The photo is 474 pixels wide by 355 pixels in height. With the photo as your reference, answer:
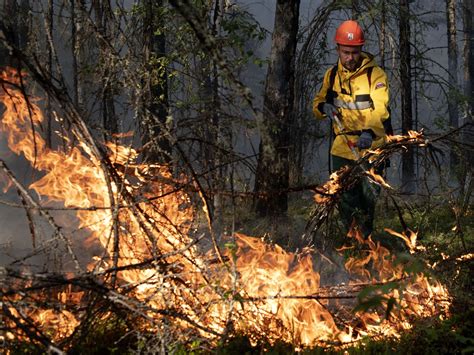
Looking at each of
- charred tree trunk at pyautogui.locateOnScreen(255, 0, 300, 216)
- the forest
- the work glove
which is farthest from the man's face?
charred tree trunk at pyautogui.locateOnScreen(255, 0, 300, 216)

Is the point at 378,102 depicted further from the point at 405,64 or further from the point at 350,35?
the point at 405,64

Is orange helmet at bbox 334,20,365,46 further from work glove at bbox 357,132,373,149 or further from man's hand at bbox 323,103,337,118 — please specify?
work glove at bbox 357,132,373,149

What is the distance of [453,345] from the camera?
14.2ft

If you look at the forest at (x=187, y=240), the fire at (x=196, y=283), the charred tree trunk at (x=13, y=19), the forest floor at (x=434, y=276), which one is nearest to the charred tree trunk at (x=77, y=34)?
the forest at (x=187, y=240)

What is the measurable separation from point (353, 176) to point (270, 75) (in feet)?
9.42

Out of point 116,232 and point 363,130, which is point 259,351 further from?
point 363,130

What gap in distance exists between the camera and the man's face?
246 inches

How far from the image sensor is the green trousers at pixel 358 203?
21.6ft

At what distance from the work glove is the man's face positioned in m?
0.82

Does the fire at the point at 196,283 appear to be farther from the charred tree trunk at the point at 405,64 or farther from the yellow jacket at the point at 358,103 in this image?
the charred tree trunk at the point at 405,64

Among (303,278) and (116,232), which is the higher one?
(116,232)

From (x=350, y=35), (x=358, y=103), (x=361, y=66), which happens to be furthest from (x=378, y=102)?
(x=350, y=35)

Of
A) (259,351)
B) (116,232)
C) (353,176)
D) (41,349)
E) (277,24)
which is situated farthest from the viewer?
(277,24)

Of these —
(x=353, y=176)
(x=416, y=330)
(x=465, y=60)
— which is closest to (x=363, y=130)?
(x=353, y=176)
